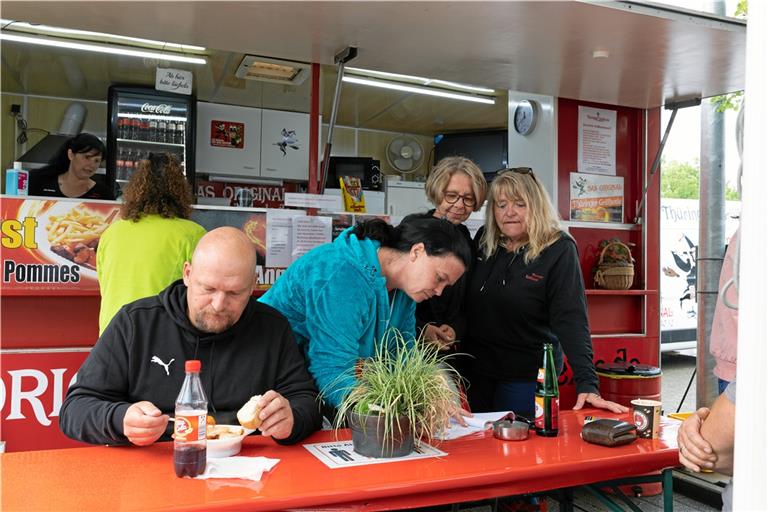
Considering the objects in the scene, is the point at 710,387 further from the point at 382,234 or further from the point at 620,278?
the point at 382,234

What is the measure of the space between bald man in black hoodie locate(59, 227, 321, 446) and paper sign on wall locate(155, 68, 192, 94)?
226 cm

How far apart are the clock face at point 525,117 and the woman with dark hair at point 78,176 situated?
3.11m

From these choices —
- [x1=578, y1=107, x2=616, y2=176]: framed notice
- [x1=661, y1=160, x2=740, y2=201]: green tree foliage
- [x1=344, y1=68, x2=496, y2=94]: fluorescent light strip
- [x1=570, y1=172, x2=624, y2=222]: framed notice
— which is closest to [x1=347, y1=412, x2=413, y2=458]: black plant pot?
[x1=570, y1=172, x2=624, y2=222]: framed notice

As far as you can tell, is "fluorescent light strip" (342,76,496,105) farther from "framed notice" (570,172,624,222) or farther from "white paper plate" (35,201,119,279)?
"white paper plate" (35,201,119,279)

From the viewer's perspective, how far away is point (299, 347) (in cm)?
235

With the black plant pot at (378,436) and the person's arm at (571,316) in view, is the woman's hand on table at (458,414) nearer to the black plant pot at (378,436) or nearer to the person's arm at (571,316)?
the black plant pot at (378,436)

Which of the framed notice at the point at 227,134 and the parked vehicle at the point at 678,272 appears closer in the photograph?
the framed notice at the point at 227,134

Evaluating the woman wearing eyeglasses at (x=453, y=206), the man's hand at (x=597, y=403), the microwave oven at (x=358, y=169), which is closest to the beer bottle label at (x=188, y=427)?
the woman wearing eyeglasses at (x=453, y=206)

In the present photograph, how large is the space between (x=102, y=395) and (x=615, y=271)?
12.4ft

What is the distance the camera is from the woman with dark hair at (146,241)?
292 cm

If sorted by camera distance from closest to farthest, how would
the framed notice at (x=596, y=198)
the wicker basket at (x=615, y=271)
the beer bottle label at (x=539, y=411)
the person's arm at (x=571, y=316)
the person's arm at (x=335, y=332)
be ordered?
the person's arm at (x=335, y=332), the beer bottle label at (x=539, y=411), the person's arm at (x=571, y=316), the wicker basket at (x=615, y=271), the framed notice at (x=596, y=198)

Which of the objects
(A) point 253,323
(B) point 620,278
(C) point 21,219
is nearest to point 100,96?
(C) point 21,219

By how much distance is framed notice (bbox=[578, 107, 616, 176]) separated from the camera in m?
4.91

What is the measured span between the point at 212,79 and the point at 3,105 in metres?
3.12
